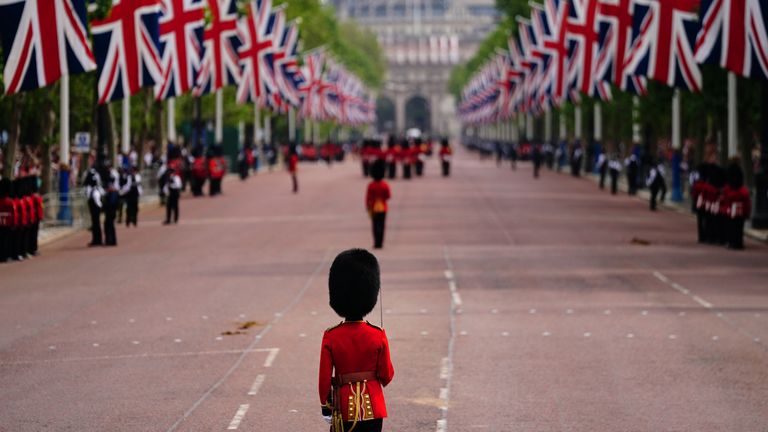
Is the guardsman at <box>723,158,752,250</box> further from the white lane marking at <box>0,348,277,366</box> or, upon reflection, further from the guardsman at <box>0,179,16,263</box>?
the white lane marking at <box>0,348,277,366</box>

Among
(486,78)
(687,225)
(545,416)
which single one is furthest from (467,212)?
(486,78)

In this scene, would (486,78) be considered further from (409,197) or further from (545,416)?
(545,416)

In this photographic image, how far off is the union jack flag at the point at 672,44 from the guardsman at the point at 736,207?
533cm

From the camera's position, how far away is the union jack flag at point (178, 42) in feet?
143

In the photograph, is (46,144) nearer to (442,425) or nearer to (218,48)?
(218,48)

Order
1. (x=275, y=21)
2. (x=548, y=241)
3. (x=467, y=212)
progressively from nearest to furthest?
1. (x=548, y=241)
2. (x=467, y=212)
3. (x=275, y=21)

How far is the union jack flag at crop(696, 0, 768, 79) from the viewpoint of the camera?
31.2m

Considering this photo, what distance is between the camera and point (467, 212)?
4641 centimetres

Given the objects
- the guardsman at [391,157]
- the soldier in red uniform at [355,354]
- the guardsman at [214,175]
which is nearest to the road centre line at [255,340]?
the soldier in red uniform at [355,354]

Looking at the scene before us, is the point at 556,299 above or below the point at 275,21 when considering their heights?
below

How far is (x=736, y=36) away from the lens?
32156mm

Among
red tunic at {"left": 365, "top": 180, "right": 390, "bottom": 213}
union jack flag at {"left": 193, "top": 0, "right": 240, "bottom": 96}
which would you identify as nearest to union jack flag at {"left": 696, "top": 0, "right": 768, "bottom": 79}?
red tunic at {"left": 365, "top": 180, "right": 390, "bottom": 213}

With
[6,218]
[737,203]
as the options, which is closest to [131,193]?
[6,218]

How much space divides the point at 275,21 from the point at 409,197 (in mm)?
17097
